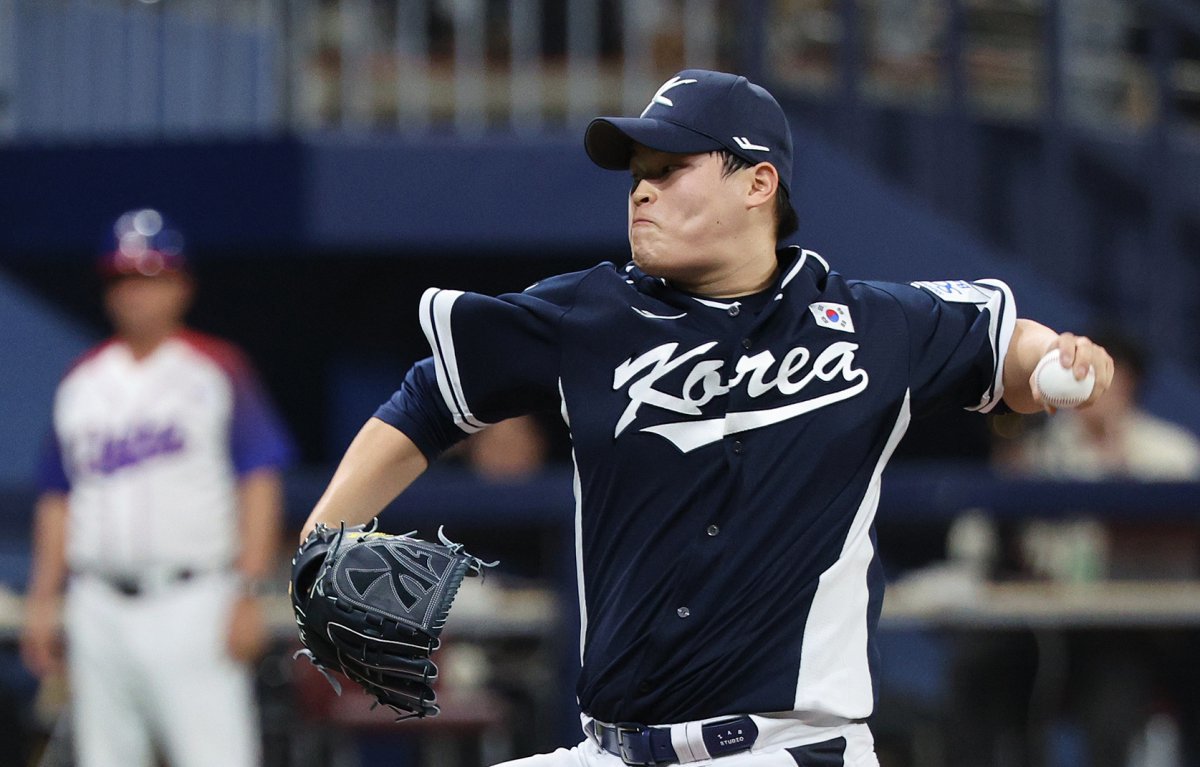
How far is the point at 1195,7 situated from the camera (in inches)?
371

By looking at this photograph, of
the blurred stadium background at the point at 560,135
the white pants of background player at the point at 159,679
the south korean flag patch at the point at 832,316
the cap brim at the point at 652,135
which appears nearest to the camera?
the cap brim at the point at 652,135

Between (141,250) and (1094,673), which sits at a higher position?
(141,250)

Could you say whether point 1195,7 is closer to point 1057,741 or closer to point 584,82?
point 584,82

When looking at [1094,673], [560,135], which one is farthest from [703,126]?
[560,135]

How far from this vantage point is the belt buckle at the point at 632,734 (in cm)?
294

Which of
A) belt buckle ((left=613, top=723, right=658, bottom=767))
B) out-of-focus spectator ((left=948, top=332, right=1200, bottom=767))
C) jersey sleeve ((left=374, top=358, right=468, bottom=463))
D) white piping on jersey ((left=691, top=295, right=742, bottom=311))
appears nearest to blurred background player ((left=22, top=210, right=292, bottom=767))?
out-of-focus spectator ((left=948, top=332, right=1200, bottom=767))

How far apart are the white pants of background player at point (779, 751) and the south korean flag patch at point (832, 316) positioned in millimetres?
633

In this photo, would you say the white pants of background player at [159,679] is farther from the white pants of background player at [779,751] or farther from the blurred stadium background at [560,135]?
the blurred stadium background at [560,135]

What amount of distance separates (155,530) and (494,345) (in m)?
2.71

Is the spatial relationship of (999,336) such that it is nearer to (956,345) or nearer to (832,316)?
(956,345)

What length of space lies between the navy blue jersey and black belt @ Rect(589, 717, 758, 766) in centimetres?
2

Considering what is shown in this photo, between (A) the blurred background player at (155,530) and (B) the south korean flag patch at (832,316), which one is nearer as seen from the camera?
(B) the south korean flag patch at (832,316)

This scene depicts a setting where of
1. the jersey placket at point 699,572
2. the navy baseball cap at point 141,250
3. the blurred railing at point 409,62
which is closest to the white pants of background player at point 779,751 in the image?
the jersey placket at point 699,572

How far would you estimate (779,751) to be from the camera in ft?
9.62
